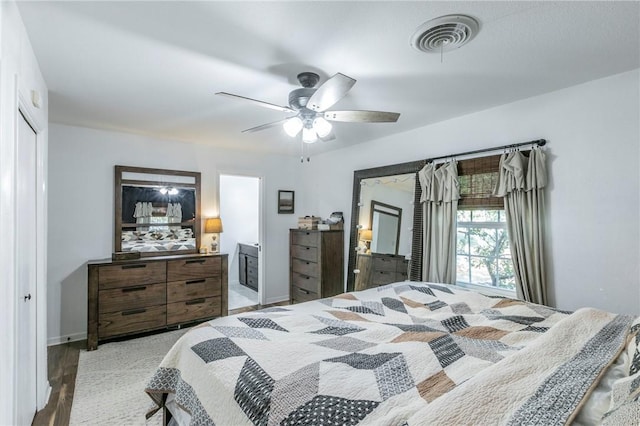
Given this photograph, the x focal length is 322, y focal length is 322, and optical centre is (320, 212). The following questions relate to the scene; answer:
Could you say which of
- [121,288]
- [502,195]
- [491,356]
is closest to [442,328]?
[491,356]

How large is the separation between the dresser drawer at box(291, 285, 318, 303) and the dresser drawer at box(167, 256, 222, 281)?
3.81 feet

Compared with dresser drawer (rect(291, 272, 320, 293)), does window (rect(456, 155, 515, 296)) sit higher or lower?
higher

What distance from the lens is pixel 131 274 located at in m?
3.48

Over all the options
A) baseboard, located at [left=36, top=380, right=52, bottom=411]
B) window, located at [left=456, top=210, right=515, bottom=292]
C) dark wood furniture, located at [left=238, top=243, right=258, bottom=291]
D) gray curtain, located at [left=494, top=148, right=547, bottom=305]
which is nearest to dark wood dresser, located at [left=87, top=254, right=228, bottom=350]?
baseboard, located at [left=36, top=380, right=52, bottom=411]

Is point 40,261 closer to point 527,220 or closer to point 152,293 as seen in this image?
point 152,293

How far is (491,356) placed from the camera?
139 cm

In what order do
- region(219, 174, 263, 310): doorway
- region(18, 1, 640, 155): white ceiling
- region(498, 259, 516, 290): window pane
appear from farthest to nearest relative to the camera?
region(219, 174, 263, 310): doorway
region(498, 259, 516, 290): window pane
region(18, 1, 640, 155): white ceiling

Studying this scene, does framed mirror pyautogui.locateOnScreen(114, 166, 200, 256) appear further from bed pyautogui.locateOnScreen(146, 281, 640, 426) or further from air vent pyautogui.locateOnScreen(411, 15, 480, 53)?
air vent pyautogui.locateOnScreen(411, 15, 480, 53)

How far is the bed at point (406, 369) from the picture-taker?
3.13 ft

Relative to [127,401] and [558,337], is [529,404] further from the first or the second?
[127,401]

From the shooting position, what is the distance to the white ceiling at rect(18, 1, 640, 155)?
156 cm

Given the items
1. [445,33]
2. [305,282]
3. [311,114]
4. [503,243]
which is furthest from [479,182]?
A: [305,282]

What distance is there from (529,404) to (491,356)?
469 mm

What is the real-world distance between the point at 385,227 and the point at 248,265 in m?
3.06
